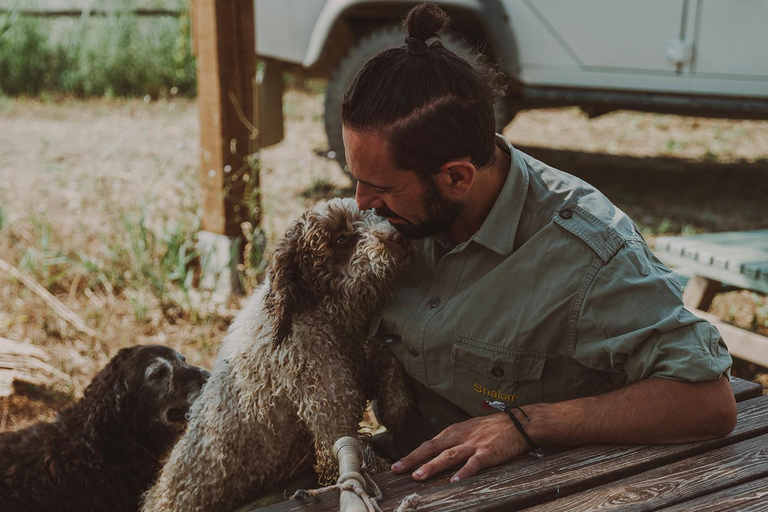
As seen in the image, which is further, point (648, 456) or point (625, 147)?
point (625, 147)

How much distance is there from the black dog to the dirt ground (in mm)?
1309

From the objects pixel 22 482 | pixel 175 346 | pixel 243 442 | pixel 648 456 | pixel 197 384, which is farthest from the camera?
pixel 175 346

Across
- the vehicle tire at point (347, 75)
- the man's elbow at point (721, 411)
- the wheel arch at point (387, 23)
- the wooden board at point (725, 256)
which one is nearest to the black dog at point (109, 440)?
the man's elbow at point (721, 411)

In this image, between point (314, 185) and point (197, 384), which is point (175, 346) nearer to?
point (197, 384)

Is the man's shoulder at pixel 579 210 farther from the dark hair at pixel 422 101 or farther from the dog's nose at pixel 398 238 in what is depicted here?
the dog's nose at pixel 398 238

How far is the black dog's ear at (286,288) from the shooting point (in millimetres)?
2723

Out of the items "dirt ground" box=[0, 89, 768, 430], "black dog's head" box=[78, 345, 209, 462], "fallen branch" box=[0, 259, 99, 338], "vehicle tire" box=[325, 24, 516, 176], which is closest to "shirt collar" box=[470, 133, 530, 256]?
"black dog's head" box=[78, 345, 209, 462]

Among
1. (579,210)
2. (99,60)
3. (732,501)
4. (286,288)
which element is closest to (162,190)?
(286,288)

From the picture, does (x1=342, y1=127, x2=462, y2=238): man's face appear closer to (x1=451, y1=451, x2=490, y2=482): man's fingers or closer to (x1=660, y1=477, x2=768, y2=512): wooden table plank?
(x1=451, y1=451, x2=490, y2=482): man's fingers

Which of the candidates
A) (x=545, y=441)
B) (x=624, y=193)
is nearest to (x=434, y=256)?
(x=545, y=441)

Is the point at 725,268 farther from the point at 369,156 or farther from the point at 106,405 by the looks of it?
the point at 106,405

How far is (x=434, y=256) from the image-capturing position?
113 inches

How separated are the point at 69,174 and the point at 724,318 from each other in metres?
6.71

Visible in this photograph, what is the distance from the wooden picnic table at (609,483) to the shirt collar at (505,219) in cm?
65
